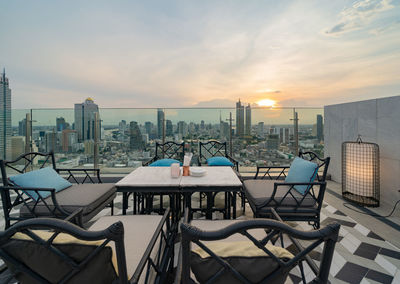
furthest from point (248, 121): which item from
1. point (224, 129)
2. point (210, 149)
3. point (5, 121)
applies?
point (5, 121)

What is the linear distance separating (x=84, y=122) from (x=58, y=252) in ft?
15.1

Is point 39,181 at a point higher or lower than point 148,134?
lower

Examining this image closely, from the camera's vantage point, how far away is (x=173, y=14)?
151 inches

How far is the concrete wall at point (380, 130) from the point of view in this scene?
8.94ft

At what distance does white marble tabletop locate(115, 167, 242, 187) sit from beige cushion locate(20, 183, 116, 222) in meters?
0.38

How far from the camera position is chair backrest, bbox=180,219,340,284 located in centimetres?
58

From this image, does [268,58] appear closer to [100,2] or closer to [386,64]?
[386,64]

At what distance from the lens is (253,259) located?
24.4 inches

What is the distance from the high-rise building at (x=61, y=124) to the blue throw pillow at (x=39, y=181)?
2.83 meters

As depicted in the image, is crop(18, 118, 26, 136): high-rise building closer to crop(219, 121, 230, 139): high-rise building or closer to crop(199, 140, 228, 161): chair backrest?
crop(199, 140, 228, 161): chair backrest

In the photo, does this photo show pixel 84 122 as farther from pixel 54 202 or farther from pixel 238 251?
pixel 238 251

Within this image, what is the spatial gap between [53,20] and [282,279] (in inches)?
233

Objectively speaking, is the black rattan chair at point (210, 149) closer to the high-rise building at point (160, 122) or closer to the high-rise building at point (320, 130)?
the high-rise building at point (160, 122)

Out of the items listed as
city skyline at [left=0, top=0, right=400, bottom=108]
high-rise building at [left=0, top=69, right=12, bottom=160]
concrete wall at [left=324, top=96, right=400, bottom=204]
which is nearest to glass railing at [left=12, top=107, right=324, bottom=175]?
high-rise building at [left=0, top=69, right=12, bottom=160]
